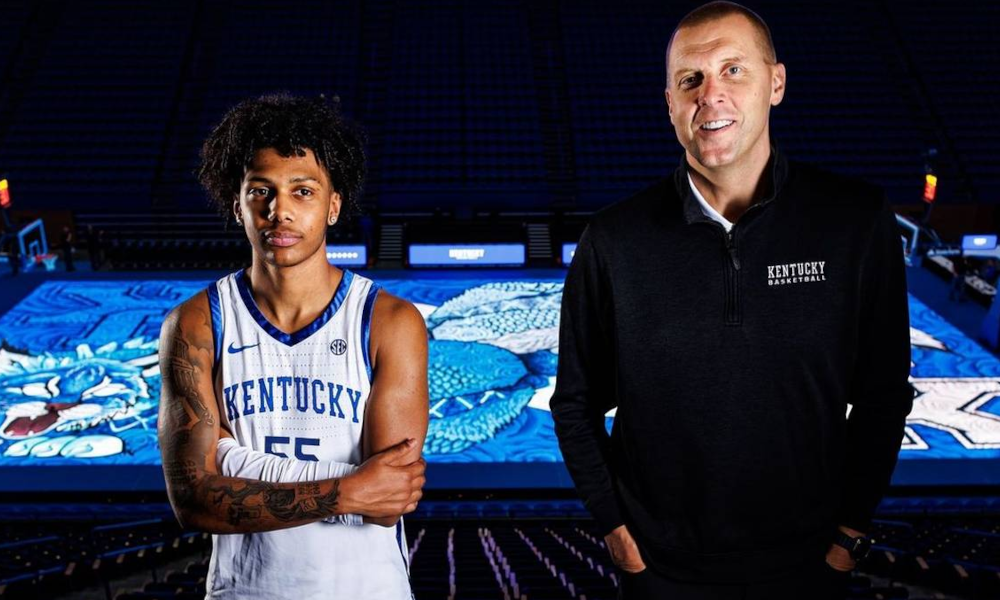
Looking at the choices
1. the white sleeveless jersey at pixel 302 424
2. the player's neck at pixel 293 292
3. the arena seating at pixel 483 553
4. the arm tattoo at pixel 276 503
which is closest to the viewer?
the arm tattoo at pixel 276 503

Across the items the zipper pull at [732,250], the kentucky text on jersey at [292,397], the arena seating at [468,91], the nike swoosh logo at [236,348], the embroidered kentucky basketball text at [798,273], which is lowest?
the kentucky text on jersey at [292,397]

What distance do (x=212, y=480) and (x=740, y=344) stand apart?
1.36 m

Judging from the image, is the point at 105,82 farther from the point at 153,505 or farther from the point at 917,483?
the point at 917,483

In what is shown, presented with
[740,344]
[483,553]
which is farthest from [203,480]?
[483,553]

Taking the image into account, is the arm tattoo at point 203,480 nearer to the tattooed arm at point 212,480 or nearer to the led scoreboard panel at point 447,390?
the tattooed arm at point 212,480

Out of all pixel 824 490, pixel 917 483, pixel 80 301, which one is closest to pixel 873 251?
pixel 824 490

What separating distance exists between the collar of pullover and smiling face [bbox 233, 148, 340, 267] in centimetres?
95

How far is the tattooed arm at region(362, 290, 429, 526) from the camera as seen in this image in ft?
7.59

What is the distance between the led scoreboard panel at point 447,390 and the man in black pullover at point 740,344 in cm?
554

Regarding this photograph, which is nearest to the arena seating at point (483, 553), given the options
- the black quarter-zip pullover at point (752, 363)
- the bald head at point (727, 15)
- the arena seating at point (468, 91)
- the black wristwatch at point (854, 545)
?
the black wristwatch at point (854, 545)

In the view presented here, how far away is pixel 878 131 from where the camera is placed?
57.0 ft

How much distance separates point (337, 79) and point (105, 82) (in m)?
4.62

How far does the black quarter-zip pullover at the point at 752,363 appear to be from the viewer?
2234 millimetres

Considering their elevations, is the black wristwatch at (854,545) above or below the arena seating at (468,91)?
below
